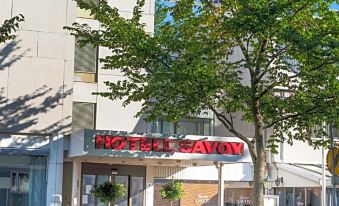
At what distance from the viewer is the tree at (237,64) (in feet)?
52.7

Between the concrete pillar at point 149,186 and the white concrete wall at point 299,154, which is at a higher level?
the white concrete wall at point 299,154

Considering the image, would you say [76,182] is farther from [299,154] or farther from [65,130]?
[299,154]

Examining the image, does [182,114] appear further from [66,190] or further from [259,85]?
[66,190]

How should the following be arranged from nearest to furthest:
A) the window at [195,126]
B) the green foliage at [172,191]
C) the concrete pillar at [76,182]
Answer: the concrete pillar at [76,182]
the green foliage at [172,191]
the window at [195,126]

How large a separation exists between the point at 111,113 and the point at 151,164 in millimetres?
2967

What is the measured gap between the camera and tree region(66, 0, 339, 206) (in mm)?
16078

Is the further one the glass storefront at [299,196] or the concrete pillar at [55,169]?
the glass storefront at [299,196]

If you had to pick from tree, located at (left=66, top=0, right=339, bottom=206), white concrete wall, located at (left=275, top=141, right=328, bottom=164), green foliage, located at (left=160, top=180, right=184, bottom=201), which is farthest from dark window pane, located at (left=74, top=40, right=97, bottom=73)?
white concrete wall, located at (left=275, top=141, right=328, bottom=164)

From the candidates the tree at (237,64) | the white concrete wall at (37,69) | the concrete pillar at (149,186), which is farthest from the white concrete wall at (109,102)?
the tree at (237,64)

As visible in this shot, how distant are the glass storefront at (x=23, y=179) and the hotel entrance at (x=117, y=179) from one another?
3363 millimetres

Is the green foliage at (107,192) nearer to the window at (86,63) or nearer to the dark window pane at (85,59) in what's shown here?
the window at (86,63)

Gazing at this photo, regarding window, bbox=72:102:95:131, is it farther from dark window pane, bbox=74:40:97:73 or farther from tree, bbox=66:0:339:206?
tree, bbox=66:0:339:206

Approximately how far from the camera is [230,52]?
19234 millimetres

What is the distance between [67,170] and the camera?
86.4ft
